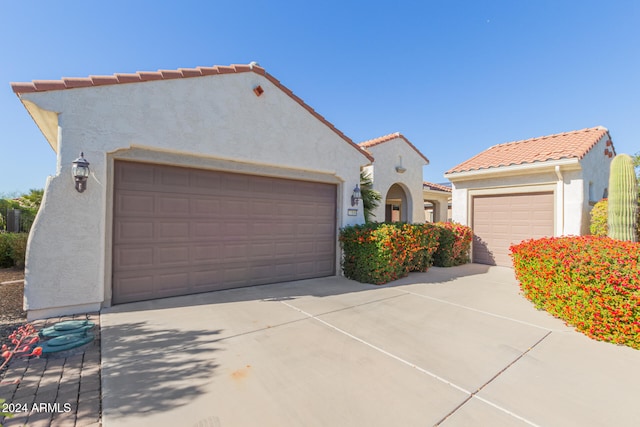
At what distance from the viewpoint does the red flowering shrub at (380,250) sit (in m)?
7.16

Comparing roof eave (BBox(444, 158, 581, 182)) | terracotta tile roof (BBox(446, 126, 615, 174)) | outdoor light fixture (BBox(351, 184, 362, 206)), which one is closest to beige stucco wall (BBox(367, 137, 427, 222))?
roof eave (BBox(444, 158, 581, 182))

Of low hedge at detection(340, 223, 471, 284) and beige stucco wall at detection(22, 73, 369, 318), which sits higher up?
beige stucco wall at detection(22, 73, 369, 318)

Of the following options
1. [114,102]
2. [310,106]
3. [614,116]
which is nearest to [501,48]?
[614,116]

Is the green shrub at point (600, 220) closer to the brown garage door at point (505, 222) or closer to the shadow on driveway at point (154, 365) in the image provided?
the brown garage door at point (505, 222)

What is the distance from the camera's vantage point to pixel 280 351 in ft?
11.2

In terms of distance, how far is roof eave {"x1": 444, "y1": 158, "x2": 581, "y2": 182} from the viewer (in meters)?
8.27

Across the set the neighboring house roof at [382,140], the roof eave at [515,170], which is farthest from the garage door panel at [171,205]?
the roof eave at [515,170]

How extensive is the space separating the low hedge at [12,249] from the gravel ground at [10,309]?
1220mm

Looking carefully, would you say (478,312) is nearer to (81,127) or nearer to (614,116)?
(81,127)

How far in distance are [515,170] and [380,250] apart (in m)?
6.37

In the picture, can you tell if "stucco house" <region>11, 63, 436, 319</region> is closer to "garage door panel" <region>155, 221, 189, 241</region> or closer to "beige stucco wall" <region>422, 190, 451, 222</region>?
"garage door panel" <region>155, 221, 189, 241</region>

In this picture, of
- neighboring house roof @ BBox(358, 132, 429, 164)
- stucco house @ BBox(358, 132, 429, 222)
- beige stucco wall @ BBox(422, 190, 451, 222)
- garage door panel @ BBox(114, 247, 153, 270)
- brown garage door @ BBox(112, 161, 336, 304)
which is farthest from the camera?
beige stucco wall @ BBox(422, 190, 451, 222)

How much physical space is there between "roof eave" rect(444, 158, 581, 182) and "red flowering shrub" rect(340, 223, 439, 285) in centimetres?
389

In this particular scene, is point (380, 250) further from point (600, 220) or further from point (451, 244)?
point (600, 220)
